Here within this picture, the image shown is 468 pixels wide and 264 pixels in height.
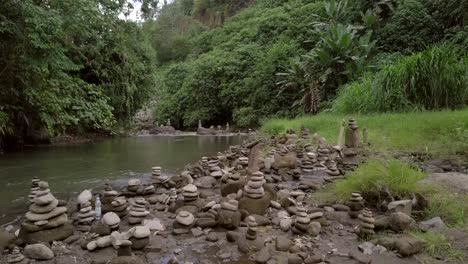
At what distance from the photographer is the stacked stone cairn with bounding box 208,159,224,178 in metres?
5.59

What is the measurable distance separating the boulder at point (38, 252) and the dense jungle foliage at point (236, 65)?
5.87m

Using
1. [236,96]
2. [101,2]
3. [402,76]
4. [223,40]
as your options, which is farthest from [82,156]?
[223,40]

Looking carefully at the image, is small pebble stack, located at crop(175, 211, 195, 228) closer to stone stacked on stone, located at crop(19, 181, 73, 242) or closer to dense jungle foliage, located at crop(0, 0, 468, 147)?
stone stacked on stone, located at crop(19, 181, 73, 242)

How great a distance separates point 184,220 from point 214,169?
7.59 feet

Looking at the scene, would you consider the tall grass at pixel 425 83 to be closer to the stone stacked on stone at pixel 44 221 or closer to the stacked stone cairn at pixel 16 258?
the stone stacked on stone at pixel 44 221

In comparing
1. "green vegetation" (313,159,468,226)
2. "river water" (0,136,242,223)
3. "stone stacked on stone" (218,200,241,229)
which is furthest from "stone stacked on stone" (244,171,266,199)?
"river water" (0,136,242,223)

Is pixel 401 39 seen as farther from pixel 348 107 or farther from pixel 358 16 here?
pixel 348 107

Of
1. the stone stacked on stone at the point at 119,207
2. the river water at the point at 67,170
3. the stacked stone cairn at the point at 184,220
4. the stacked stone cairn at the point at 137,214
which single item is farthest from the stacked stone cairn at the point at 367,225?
the river water at the point at 67,170

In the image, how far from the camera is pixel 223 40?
104ft

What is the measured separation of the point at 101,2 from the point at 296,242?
396 inches

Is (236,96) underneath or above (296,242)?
above

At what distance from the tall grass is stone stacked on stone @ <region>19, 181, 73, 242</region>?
7875 millimetres

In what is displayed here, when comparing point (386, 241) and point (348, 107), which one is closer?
point (386, 241)

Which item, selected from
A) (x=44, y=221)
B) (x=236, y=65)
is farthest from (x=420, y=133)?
(x=236, y=65)
